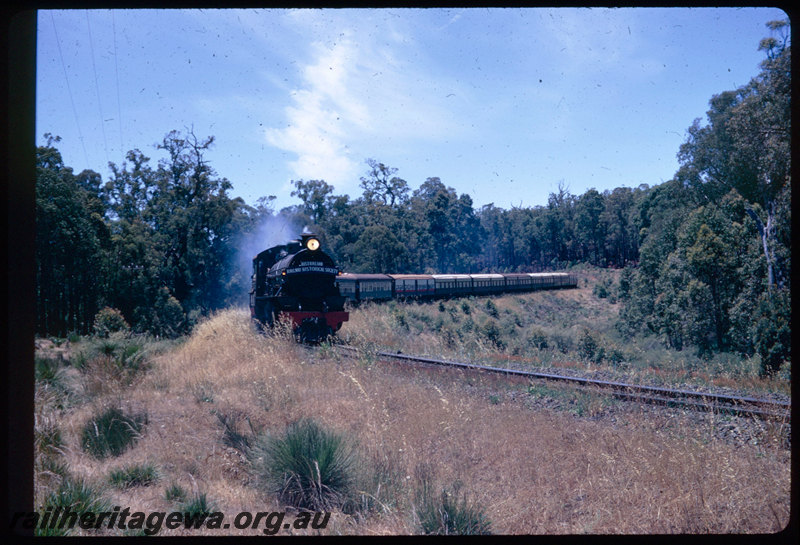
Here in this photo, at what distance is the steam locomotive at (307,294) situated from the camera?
15.2 m

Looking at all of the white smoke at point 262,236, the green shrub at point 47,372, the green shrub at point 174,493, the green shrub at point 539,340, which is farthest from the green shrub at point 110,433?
the green shrub at point 539,340

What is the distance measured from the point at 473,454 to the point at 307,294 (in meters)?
11.3

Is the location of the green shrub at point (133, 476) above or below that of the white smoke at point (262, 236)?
below

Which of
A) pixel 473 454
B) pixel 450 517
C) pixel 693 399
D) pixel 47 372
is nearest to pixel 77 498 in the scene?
pixel 450 517

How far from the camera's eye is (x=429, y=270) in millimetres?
40875

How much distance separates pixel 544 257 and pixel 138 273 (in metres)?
31.6

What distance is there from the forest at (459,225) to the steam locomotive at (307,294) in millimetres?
4890

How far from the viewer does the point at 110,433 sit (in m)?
5.62

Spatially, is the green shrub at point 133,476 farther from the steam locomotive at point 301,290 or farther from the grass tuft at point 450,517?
the steam locomotive at point 301,290

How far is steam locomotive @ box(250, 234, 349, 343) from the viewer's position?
15156mm

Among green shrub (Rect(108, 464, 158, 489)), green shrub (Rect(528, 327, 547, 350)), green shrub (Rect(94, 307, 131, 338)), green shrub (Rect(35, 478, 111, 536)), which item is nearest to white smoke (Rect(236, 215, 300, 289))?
green shrub (Rect(94, 307, 131, 338))

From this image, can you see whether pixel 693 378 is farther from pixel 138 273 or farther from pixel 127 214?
pixel 127 214

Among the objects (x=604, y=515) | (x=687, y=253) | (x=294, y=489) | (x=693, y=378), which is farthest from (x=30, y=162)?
(x=687, y=253)

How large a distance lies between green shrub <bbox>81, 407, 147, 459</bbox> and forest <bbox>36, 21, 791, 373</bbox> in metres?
4.55
